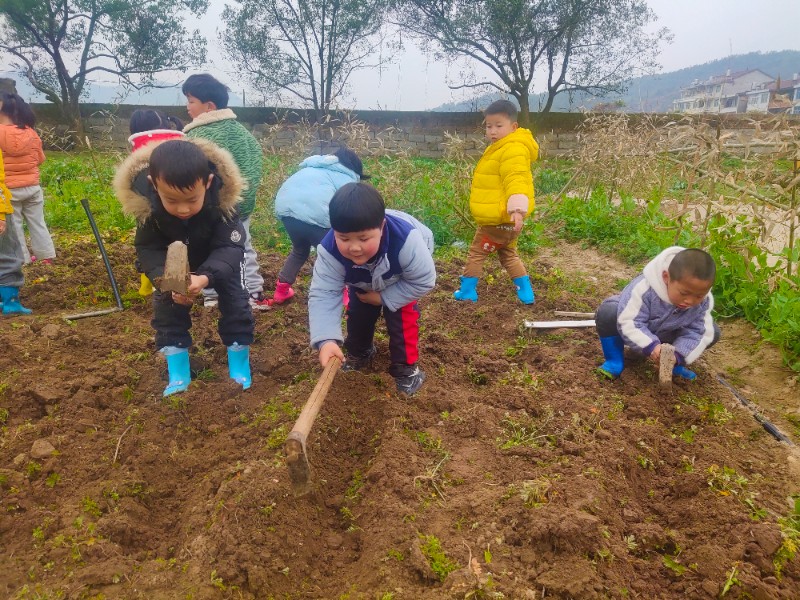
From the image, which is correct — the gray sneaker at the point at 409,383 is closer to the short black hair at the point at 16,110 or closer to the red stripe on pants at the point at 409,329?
the red stripe on pants at the point at 409,329

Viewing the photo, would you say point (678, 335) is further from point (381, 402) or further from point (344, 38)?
point (344, 38)

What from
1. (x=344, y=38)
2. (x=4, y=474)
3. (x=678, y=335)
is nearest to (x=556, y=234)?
(x=678, y=335)

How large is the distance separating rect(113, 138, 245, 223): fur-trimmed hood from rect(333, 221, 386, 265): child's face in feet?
2.42

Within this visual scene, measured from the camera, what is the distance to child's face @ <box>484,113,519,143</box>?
4150mm

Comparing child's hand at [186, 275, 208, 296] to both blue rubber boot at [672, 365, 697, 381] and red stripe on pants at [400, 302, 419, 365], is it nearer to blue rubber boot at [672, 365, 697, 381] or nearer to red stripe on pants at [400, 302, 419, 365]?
red stripe on pants at [400, 302, 419, 365]

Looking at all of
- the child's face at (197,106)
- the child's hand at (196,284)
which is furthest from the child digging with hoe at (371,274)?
the child's face at (197,106)

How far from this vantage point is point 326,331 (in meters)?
2.69

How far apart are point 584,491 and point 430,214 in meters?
4.56

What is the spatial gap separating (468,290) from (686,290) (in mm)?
1951

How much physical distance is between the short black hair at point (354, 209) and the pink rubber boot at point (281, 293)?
2.12 meters

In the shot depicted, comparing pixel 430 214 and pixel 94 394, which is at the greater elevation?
pixel 430 214

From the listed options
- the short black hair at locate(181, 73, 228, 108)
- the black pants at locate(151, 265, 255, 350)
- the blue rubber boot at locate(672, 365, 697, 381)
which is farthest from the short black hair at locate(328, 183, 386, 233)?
the blue rubber boot at locate(672, 365, 697, 381)

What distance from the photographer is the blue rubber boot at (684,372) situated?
331cm

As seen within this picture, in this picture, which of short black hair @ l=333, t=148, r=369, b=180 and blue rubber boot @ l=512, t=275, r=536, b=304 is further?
blue rubber boot @ l=512, t=275, r=536, b=304
